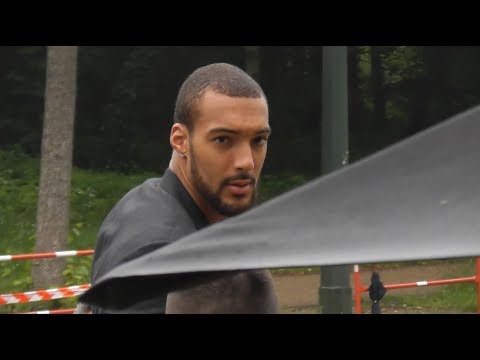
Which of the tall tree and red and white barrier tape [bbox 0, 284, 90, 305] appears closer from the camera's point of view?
red and white barrier tape [bbox 0, 284, 90, 305]

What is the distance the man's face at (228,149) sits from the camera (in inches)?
67.6

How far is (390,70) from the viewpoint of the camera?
2258cm

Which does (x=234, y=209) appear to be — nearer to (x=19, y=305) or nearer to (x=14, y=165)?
(x=19, y=305)

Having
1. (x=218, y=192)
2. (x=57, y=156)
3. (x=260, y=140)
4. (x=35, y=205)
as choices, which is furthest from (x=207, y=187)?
(x=35, y=205)

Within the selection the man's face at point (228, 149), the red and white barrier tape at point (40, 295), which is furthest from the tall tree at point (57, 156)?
the man's face at point (228, 149)

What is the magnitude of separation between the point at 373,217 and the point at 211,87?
0.76 meters

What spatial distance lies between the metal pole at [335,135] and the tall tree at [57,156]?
124 inches

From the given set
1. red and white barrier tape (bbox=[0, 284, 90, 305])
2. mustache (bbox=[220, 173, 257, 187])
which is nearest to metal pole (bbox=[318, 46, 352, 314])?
red and white barrier tape (bbox=[0, 284, 90, 305])

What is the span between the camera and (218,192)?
1.76 metres

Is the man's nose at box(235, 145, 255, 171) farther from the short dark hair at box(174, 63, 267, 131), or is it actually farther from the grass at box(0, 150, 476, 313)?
the grass at box(0, 150, 476, 313)

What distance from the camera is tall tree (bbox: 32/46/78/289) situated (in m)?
10.2

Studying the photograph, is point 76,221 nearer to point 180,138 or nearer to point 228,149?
point 180,138

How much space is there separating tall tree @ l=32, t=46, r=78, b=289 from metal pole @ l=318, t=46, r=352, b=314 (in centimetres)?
314

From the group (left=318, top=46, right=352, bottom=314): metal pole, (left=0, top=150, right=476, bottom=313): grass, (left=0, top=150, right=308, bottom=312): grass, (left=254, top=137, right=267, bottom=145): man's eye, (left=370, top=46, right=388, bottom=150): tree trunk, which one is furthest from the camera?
(left=370, top=46, right=388, bottom=150): tree trunk
